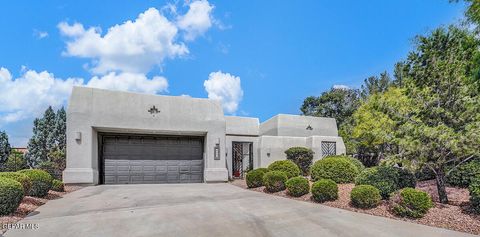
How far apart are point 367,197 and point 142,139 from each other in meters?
10.7

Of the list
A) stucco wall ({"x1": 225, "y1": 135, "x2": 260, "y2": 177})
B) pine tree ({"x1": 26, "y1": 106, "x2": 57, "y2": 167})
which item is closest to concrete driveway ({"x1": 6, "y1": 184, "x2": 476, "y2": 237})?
stucco wall ({"x1": 225, "y1": 135, "x2": 260, "y2": 177})

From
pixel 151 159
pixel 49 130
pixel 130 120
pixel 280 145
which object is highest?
pixel 130 120

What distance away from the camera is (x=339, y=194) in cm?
892

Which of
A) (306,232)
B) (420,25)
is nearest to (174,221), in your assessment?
(306,232)

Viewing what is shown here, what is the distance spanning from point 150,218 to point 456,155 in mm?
7569

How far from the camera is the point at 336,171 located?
433 inches

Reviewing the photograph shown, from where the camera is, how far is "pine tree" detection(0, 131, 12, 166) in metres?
19.5

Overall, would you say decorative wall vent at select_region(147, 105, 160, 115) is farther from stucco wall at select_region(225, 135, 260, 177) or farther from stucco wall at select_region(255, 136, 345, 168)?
stucco wall at select_region(255, 136, 345, 168)

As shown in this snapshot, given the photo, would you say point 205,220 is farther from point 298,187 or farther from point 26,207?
point 26,207

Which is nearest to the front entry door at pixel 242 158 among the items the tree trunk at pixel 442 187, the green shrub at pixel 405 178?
the green shrub at pixel 405 178

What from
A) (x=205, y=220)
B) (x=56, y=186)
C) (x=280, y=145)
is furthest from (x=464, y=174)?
(x=56, y=186)

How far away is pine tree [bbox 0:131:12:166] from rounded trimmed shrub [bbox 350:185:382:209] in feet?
73.8

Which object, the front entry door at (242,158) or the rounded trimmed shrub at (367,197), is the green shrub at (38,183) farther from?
the front entry door at (242,158)

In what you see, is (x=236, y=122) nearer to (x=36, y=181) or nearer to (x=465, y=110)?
(x=36, y=181)
